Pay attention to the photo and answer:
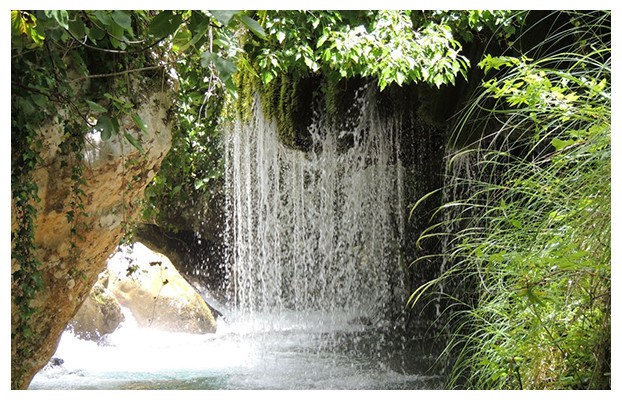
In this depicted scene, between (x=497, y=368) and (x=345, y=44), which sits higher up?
(x=345, y=44)

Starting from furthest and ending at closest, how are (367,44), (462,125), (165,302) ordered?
1. (165,302)
2. (367,44)
3. (462,125)

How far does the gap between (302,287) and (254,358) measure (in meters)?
1.52

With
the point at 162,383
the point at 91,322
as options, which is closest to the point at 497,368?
the point at 162,383

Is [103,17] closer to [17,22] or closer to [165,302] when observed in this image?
[17,22]

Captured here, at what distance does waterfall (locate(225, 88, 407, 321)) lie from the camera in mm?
5656

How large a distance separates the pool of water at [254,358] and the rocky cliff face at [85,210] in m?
1.42

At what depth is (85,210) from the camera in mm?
3248

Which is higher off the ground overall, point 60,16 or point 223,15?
point 60,16

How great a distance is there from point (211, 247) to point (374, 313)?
5.51 feet

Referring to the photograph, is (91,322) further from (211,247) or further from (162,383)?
(162,383)

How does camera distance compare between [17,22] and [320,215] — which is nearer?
[17,22]

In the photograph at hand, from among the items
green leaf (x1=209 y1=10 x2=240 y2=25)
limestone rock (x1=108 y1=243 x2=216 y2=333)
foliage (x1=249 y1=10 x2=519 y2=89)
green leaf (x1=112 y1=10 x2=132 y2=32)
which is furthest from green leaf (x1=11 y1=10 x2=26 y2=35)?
limestone rock (x1=108 y1=243 x2=216 y2=333)

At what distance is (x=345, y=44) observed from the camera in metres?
4.02

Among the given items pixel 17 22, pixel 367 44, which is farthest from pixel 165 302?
pixel 17 22
